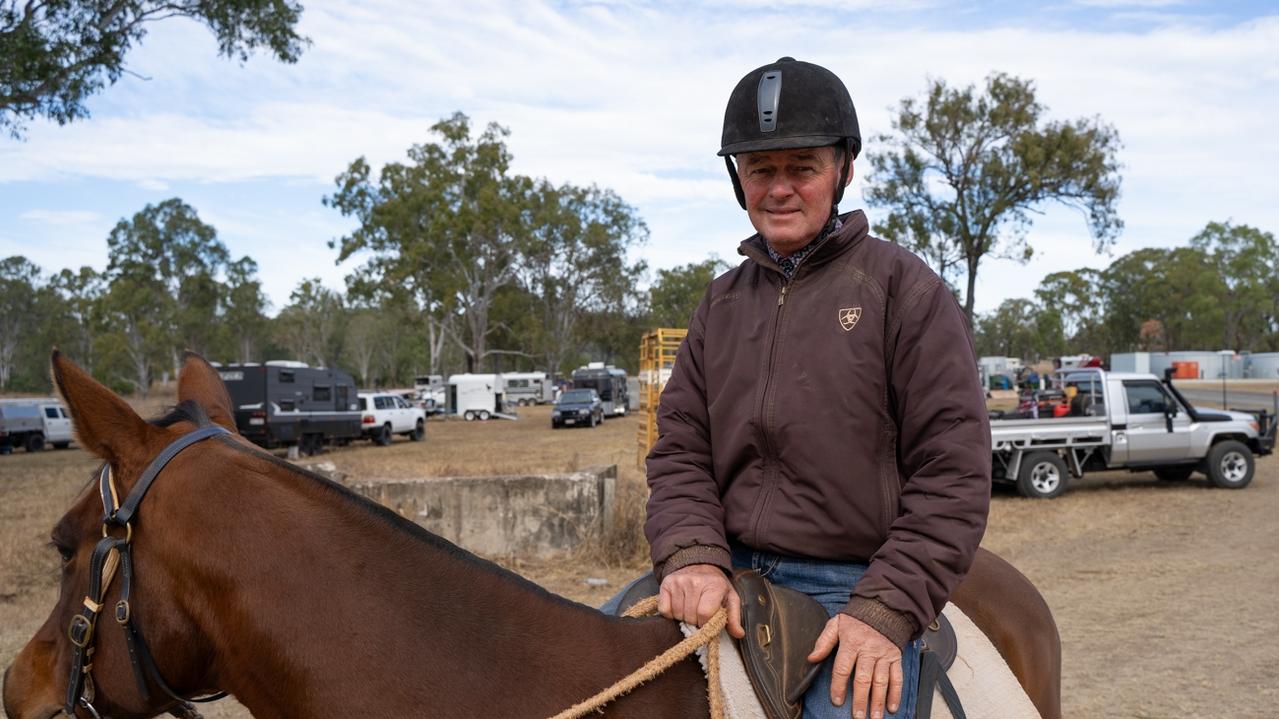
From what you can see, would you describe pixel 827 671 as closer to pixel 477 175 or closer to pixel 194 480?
pixel 194 480

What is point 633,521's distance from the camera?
10430mm

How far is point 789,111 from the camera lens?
2111mm

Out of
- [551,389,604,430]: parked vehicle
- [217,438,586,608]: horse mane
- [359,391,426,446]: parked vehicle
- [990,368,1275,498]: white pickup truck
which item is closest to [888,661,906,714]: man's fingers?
[217,438,586,608]: horse mane

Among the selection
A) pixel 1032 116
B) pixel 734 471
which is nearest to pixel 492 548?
pixel 734 471

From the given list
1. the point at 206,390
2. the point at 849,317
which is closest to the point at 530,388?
the point at 206,390

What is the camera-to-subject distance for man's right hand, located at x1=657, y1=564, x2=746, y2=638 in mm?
1974

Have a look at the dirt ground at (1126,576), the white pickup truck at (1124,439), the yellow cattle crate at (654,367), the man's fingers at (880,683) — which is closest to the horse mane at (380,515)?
the man's fingers at (880,683)

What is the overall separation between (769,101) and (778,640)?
1.22 meters

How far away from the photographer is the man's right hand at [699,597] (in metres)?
1.97

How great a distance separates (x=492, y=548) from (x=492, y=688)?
8758mm

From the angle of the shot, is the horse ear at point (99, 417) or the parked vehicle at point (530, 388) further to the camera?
the parked vehicle at point (530, 388)

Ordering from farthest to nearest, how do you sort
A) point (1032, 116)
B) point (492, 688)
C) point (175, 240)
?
1. point (175, 240)
2. point (1032, 116)
3. point (492, 688)

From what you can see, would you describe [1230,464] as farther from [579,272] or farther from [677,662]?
[579,272]

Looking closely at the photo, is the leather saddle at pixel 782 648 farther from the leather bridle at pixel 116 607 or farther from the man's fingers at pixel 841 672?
the leather bridle at pixel 116 607
